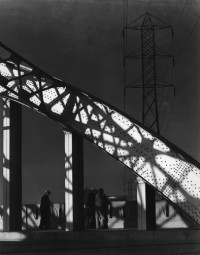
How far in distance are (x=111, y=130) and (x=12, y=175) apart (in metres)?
5.05

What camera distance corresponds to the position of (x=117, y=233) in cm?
Result: 2205

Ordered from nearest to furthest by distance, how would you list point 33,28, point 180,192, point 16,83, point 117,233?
point 180,192 → point 117,233 → point 16,83 → point 33,28

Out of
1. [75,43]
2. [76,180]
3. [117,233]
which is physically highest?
[75,43]

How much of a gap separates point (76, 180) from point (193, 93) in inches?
1191

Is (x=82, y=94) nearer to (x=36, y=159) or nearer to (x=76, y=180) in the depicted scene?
(x=76, y=180)

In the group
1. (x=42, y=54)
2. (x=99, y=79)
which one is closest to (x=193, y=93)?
(x=99, y=79)

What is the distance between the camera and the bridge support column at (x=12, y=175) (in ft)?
83.1

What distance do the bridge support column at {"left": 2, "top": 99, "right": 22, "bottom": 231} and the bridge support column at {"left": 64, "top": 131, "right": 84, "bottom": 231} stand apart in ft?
6.51

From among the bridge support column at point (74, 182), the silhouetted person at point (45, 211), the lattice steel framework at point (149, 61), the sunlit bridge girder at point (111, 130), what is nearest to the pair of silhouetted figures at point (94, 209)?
the silhouetted person at point (45, 211)

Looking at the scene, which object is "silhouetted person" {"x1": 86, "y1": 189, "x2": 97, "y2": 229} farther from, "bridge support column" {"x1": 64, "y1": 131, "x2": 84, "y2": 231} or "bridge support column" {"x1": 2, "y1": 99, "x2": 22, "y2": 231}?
"bridge support column" {"x1": 2, "y1": 99, "x2": 22, "y2": 231}

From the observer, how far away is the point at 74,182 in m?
25.0

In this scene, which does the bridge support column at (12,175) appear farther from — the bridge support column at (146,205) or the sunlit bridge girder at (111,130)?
the bridge support column at (146,205)

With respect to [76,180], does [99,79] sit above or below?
above

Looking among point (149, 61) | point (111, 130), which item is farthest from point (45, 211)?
point (149, 61)
